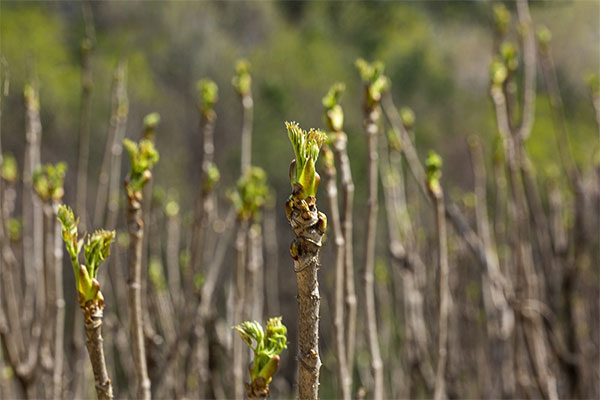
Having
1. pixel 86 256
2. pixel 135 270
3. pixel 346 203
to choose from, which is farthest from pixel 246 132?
pixel 86 256

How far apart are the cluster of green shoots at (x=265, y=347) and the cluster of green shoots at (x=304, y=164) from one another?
128 millimetres

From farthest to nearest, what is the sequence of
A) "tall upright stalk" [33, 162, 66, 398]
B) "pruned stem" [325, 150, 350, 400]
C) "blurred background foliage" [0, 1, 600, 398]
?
"blurred background foliage" [0, 1, 600, 398]
"tall upright stalk" [33, 162, 66, 398]
"pruned stem" [325, 150, 350, 400]

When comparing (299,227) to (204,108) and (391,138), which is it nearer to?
(204,108)

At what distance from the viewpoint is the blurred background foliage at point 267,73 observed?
7.55m

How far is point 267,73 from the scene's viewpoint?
8.59m

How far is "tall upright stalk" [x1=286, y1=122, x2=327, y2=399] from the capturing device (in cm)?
51

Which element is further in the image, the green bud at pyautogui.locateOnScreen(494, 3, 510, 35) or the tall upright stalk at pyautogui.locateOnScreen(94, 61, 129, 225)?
the green bud at pyautogui.locateOnScreen(494, 3, 510, 35)

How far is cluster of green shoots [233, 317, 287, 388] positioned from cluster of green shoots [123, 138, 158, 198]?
0.82 ft

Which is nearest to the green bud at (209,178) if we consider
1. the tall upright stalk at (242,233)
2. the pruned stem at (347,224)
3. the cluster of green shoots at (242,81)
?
the tall upright stalk at (242,233)

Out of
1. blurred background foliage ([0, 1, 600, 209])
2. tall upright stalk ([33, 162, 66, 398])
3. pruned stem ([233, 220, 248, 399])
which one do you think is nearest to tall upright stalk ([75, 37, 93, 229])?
tall upright stalk ([33, 162, 66, 398])

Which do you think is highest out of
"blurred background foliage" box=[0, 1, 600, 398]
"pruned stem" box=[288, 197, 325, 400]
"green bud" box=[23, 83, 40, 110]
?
"blurred background foliage" box=[0, 1, 600, 398]

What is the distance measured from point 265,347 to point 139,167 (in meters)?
0.32

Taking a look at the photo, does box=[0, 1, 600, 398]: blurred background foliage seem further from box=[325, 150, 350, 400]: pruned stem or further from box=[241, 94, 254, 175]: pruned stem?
box=[325, 150, 350, 400]: pruned stem

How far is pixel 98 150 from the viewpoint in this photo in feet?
24.9
